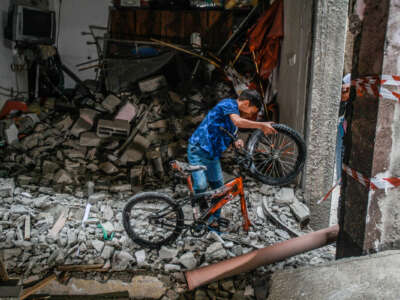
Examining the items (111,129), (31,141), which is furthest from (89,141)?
(31,141)

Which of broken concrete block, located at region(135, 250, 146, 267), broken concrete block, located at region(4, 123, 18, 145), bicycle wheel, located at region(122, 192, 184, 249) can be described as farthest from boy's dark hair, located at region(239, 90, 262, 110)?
broken concrete block, located at region(4, 123, 18, 145)

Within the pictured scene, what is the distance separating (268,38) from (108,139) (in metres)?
4.01

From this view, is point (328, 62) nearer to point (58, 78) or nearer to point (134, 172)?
point (134, 172)

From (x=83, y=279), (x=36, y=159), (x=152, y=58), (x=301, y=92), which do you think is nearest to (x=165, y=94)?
(x=152, y=58)

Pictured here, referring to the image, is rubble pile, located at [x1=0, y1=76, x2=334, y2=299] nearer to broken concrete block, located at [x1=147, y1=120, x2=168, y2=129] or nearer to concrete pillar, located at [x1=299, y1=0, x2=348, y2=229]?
broken concrete block, located at [x1=147, y1=120, x2=168, y2=129]

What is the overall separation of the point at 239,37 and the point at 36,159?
5591mm

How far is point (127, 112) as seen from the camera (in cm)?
709

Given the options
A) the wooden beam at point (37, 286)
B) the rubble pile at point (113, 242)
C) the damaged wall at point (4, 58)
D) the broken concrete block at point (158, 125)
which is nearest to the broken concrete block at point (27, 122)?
the damaged wall at point (4, 58)

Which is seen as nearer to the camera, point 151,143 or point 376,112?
point 376,112

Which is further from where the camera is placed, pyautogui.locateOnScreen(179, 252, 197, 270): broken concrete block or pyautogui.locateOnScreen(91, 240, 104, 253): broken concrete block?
pyautogui.locateOnScreen(91, 240, 104, 253): broken concrete block

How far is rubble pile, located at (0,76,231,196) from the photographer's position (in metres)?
5.99

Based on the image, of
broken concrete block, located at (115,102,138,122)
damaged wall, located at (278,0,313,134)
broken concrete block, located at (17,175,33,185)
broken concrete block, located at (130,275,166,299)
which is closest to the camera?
broken concrete block, located at (130,275,166,299)

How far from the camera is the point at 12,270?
3496 mm

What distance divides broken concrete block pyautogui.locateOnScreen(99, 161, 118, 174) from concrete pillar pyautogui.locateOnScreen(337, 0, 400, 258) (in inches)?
180
